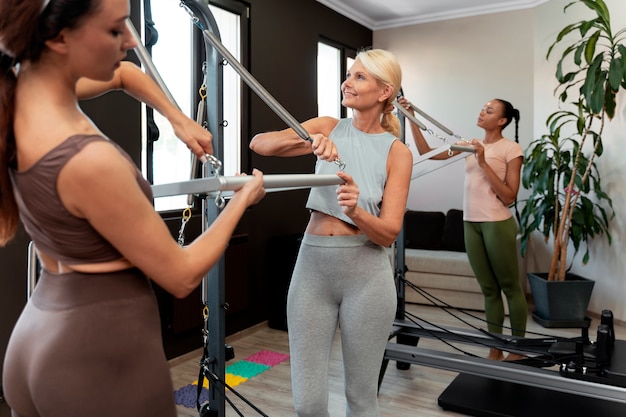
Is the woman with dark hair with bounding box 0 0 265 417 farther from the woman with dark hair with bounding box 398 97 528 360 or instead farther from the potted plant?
the potted plant

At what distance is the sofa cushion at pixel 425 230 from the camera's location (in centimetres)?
538

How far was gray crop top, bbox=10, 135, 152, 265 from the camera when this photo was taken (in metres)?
0.77

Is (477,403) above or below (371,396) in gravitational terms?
below

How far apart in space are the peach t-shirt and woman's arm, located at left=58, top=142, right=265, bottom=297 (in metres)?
2.53

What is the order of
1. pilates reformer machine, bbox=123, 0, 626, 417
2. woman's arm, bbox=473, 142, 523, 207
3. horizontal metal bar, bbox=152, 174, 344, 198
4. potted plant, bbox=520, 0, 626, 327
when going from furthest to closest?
1. potted plant, bbox=520, 0, 626, 327
2. woman's arm, bbox=473, 142, 523, 207
3. pilates reformer machine, bbox=123, 0, 626, 417
4. horizontal metal bar, bbox=152, 174, 344, 198

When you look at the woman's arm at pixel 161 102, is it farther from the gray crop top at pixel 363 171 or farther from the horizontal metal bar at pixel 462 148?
the horizontal metal bar at pixel 462 148

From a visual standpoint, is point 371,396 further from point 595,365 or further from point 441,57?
point 441,57

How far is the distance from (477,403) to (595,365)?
0.57 meters

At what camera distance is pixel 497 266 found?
3.16m

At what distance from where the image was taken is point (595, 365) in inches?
95.6

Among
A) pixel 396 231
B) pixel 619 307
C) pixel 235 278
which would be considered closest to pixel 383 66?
pixel 396 231

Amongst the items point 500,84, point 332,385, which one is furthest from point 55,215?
point 500,84

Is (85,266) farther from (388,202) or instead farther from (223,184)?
(388,202)

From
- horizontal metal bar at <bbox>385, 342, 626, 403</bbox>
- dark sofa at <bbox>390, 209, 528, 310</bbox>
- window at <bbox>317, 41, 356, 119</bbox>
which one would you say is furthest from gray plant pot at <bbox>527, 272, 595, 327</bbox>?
window at <bbox>317, 41, 356, 119</bbox>
